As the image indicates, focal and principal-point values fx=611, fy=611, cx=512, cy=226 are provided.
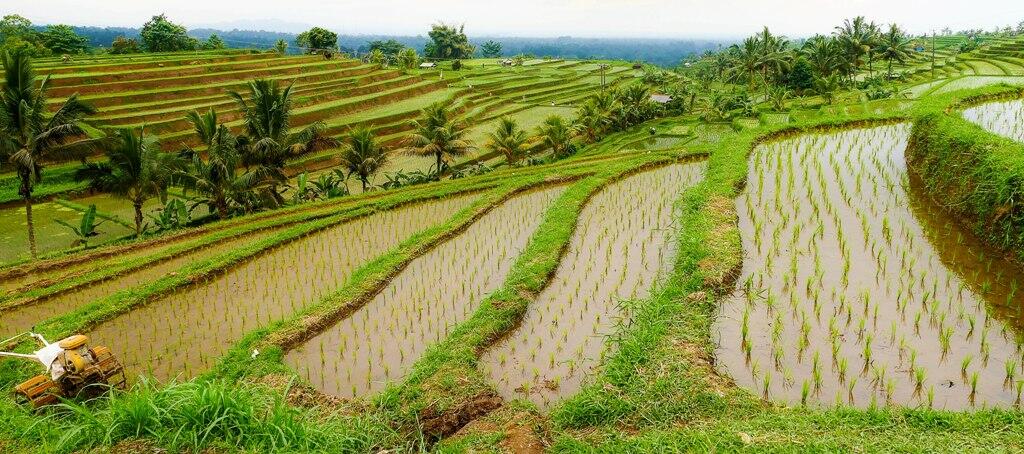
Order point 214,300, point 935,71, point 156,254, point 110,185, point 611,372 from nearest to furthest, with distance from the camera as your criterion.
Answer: point 611,372
point 214,300
point 156,254
point 110,185
point 935,71

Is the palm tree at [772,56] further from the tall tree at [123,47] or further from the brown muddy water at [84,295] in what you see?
the tall tree at [123,47]

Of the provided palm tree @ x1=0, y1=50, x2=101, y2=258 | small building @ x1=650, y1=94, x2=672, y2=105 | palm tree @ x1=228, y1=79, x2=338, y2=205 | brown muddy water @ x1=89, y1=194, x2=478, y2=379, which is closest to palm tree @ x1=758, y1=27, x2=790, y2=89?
small building @ x1=650, y1=94, x2=672, y2=105

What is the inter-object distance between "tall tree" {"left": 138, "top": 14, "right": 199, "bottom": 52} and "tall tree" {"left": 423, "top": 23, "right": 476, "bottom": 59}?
21.3m

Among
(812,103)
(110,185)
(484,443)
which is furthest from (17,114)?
(812,103)

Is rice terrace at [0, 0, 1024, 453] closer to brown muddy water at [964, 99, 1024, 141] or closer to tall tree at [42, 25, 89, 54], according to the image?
brown muddy water at [964, 99, 1024, 141]

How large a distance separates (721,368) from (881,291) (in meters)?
2.41

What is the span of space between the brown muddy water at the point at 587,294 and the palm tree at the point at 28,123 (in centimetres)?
872

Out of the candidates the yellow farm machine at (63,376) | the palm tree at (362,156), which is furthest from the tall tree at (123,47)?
the yellow farm machine at (63,376)

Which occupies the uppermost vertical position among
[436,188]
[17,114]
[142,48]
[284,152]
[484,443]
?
Answer: [142,48]

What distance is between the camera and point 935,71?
30234mm

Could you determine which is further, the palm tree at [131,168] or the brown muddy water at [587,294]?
the palm tree at [131,168]

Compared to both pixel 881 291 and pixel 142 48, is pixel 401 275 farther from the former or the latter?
pixel 142 48

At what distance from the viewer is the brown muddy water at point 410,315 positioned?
546 cm

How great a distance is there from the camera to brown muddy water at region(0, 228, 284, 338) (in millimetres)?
7137
